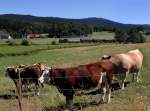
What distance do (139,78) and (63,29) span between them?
153m

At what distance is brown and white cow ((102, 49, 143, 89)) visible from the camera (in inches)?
712

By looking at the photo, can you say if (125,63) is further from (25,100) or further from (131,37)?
(131,37)

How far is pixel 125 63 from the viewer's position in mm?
18484

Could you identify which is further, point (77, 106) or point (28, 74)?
point (28, 74)

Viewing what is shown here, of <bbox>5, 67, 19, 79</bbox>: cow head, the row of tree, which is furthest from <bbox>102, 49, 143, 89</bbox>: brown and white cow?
the row of tree

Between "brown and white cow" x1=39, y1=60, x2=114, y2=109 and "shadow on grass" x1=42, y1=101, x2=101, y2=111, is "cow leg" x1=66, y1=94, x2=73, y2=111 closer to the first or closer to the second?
"brown and white cow" x1=39, y1=60, x2=114, y2=109

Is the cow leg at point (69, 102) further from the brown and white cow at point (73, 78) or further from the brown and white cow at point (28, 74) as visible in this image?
the brown and white cow at point (28, 74)

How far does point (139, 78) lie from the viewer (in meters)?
20.2

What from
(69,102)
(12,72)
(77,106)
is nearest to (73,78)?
(69,102)

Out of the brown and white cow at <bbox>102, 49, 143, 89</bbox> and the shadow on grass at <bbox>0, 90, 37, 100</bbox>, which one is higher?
the brown and white cow at <bbox>102, 49, 143, 89</bbox>

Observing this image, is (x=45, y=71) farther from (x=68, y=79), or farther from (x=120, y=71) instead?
(x=120, y=71)

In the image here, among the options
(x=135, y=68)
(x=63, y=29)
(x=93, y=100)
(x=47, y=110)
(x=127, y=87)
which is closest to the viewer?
(x=47, y=110)

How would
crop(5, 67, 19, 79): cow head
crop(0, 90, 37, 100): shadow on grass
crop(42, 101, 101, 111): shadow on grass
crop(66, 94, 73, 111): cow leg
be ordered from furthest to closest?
crop(5, 67, 19, 79): cow head, crop(0, 90, 37, 100): shadow on grass, crop(66, 94, 73, 111): cow leg, crop(42, 101, 101, 111): shadow on grass

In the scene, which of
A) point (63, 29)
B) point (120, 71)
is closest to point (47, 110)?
point (120, 71)
